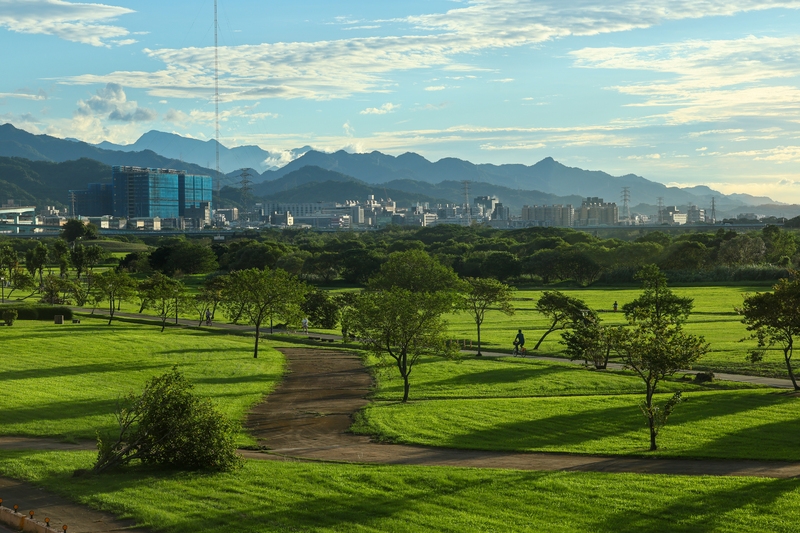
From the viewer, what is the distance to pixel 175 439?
23562mm

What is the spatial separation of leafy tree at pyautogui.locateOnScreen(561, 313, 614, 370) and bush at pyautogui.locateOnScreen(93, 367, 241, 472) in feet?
72.9

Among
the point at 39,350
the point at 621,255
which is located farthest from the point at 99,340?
the point at 621,255

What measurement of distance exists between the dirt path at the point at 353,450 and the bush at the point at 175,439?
2757 millimetres

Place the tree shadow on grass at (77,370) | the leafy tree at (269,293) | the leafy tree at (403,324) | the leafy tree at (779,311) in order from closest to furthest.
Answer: the leafy tree at (779,311), the leafy tree at (403,324), the tree shadow on grass at (77,370), the leafy tree at (269,293)

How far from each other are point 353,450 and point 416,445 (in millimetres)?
2329

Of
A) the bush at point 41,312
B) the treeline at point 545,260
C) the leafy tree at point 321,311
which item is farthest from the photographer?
the treeline at point 545,260

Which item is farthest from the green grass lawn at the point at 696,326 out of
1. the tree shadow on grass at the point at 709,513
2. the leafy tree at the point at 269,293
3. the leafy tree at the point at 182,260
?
the leafy tree at the point at 182,260

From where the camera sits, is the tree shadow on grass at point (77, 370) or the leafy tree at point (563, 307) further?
the leafy tree at point (563, 307)

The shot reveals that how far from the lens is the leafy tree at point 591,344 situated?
41.1 m

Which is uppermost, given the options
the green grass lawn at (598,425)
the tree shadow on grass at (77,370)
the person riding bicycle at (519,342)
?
the person riding bicycle at (519,342)

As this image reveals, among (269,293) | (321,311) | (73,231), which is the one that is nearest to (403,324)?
(269,293)

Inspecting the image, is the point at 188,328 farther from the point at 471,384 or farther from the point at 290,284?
the point at 471,384

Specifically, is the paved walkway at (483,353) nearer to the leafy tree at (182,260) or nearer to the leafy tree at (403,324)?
the leafy tree at (403,324)

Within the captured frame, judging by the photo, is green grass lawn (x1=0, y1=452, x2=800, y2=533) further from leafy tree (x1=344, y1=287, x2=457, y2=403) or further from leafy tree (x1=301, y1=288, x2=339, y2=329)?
leafy tree (x1=301, y1=288, x2=339, y2=329)
